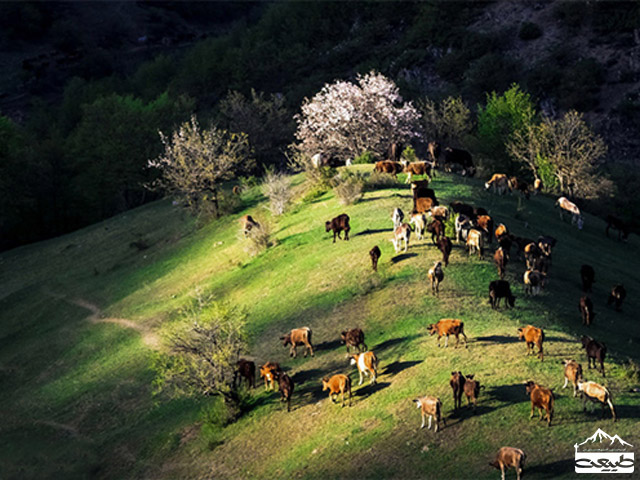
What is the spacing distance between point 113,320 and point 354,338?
2225cm

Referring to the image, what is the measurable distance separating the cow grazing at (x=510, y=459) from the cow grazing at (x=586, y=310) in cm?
1279

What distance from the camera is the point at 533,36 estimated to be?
391 ft

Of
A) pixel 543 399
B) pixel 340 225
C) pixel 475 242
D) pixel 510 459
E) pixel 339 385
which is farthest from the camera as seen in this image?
pixel 340 225

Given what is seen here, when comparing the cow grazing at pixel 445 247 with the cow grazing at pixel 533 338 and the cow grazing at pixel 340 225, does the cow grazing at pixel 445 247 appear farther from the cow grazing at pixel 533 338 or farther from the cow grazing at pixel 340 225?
the cow grazing at pixel 533 338

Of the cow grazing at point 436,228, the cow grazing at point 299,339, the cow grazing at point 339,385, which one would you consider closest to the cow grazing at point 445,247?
the cow grazing at point 436,228

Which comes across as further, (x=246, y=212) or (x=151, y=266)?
(x=246, y=212)

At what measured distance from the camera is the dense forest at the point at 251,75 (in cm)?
9038

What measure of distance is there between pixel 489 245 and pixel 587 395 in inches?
641

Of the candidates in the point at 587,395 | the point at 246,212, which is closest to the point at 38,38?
the point at 246,212

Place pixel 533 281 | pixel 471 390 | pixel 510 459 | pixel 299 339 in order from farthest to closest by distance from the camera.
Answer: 1. pixel 533 281
2. pixel 299 339
3. pixel 471 390
4. pixel 510 459

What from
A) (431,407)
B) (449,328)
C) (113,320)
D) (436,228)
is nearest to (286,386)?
(449,328)

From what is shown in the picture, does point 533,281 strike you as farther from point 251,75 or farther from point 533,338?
point 251,75

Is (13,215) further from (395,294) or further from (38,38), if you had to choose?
(38,38)

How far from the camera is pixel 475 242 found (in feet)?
116
